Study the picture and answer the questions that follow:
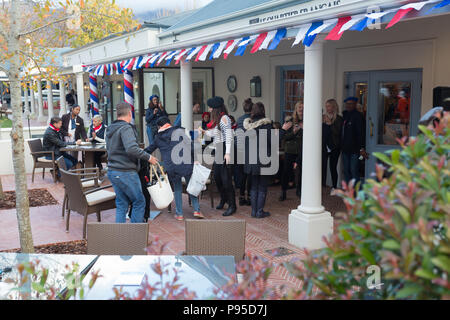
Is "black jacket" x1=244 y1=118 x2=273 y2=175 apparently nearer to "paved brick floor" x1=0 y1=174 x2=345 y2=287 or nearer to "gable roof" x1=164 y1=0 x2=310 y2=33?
"paved brick floor" x1=0 y1=174 x2=345 y2=287

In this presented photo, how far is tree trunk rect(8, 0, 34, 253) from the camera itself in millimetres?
4777

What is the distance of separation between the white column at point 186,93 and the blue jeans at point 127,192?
3.47 m

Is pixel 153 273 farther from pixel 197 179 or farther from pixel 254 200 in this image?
pixel 254 200

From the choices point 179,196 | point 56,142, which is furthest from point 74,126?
point 179,196

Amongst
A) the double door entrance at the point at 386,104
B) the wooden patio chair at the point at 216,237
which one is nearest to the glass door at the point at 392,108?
the double door entrance at the point at 386,104

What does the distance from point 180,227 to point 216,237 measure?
9.69 ft

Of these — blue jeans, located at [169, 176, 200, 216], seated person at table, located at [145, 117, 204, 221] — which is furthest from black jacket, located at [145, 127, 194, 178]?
blue jeans, located at [169, 176, 200, 216]

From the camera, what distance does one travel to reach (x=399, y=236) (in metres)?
1.47

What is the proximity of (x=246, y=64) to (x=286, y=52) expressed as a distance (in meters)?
1.76

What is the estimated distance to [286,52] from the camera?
1029 centimetres

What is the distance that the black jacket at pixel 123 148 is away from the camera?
5.56 m
